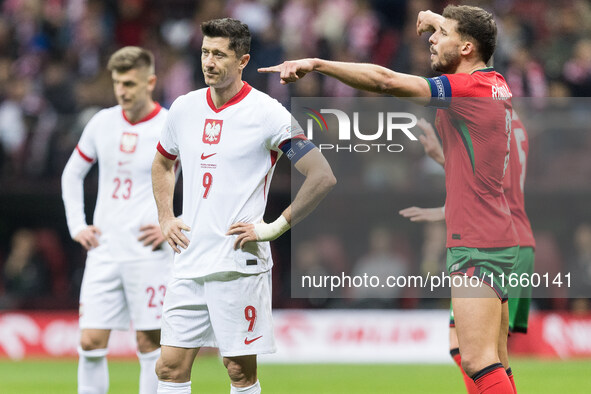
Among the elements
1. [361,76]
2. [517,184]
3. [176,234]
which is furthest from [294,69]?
[517,184]

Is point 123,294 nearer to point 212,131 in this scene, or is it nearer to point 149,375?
point 149,375

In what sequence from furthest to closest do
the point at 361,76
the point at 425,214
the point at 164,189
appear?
the point at 425,214, the point at 164,189, the point at 361,76

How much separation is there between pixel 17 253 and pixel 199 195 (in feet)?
30.0

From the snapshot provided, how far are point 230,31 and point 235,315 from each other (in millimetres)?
1741

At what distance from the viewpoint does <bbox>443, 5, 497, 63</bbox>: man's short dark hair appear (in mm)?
5520

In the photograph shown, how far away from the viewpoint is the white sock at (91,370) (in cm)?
730

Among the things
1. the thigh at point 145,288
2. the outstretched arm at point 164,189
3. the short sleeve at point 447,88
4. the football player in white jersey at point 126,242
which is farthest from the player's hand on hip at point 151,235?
the short sleeve at point 447,88

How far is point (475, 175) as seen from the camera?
5.66 m

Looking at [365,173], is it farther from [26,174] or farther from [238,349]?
[238,349]

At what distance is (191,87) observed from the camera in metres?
14.9

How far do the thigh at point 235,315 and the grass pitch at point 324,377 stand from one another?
14.3 ft

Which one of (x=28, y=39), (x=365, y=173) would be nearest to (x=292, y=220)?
(x=365, y=173)

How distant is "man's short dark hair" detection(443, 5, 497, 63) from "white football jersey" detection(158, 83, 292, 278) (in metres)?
1.17

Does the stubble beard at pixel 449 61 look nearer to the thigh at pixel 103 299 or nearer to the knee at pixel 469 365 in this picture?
the knee at pixel 469 365
